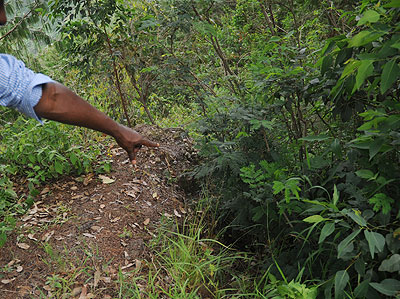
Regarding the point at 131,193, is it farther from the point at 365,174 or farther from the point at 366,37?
the point at 366,37

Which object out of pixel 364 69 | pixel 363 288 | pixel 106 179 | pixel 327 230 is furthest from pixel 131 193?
pixel 364 69

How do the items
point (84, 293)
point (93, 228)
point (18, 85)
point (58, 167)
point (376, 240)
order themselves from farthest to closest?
point (58, 167), point (93, 228), point (84, 293), point (376, 240), point (18, 85)

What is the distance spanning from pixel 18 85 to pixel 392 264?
6.29 ft

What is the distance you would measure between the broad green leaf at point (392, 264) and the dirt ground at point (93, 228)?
1.69 metres

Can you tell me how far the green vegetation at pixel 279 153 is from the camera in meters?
2.12

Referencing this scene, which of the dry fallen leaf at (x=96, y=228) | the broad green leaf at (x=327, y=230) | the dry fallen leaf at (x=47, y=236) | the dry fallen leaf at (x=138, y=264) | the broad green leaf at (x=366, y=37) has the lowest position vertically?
the dry fallen leaf at (x=138, y=264)

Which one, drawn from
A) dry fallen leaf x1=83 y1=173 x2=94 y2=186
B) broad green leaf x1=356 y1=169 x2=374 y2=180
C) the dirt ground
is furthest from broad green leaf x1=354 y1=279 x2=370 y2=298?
dry fallen leaf x1=83 y1=173 x2=94 y2=186

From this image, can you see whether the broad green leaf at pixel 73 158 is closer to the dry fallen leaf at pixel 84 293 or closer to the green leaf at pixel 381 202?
the dry fallen leaf at pixel 84 293

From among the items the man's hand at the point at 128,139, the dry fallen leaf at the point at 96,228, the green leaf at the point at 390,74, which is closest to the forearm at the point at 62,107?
the man's hand at the point at 128,139

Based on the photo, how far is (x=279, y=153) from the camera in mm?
3121

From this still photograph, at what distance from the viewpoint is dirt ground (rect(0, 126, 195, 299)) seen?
284cm

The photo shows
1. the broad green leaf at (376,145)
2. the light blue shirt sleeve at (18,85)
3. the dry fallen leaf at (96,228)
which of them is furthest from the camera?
Result: the dry fallen leaf at (96,228)

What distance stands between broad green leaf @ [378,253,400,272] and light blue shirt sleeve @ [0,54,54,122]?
1817 millimetres

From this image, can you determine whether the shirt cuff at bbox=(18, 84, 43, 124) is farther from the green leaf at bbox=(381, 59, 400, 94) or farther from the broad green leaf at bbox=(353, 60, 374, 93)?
the green leaf at bbox=(381, 59, 400, 94)
